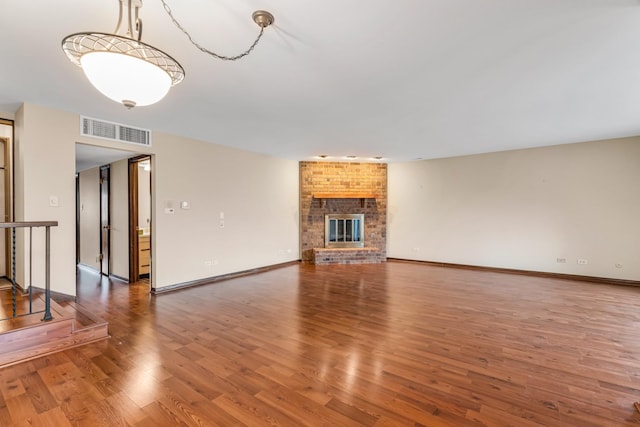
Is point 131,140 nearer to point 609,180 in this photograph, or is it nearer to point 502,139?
point 502,139

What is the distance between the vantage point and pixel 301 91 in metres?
3.04

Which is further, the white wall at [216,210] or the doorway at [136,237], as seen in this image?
the doorway at [136,237]

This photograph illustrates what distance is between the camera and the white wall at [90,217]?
6227 mm

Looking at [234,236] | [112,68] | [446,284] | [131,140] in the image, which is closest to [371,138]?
[446,284]

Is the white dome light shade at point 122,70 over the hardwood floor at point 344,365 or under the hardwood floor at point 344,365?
over

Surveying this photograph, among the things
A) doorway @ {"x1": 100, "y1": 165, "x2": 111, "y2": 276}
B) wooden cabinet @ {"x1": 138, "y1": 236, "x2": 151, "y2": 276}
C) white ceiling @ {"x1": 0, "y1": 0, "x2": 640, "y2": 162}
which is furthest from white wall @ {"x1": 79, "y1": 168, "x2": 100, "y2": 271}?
white ceiling @ {"x1": 0, "y1": 0, "x2": 640, "y2": 162}

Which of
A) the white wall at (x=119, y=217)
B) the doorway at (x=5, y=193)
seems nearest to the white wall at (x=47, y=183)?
the doorway at (x=5, y=193)

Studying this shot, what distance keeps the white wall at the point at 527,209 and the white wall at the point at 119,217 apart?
5.95 m

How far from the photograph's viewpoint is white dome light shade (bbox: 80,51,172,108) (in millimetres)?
1383

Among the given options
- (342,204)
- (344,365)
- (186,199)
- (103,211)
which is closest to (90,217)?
(103,211)

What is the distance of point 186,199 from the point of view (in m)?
4.94

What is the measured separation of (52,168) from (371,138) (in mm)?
4528

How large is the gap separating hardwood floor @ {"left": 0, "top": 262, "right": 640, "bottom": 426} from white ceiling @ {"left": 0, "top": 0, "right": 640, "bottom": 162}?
257cm

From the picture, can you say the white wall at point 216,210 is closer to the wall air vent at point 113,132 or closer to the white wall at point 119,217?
the wall air vent at point 113,132
